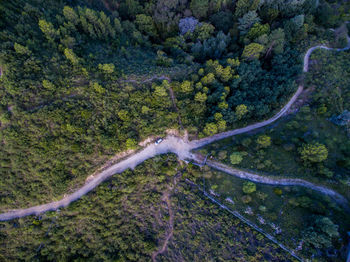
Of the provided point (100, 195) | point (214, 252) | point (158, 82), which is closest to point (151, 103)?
point (158, 82)

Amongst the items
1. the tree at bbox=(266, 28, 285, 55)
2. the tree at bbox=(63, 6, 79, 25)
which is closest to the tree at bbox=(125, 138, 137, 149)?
the tree at bbox=(63, 6, 79, 25)

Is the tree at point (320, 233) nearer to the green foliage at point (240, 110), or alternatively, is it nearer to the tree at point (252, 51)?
the green foliage at point (240, 110)

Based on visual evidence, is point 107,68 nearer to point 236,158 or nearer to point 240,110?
point 240,110

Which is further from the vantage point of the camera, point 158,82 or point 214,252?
point 158,82

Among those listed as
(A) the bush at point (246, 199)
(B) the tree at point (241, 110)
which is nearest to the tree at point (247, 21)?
(B) the tree at point (241, 110)

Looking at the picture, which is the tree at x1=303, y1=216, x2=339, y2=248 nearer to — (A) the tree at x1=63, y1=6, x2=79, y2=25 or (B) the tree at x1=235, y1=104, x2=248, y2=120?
(B) the tree at x1=235, y1=104, x2=248, y2=120

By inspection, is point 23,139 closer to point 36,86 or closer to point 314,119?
point 36,86
